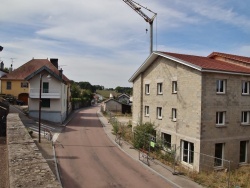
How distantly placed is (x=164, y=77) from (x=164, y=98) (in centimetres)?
194

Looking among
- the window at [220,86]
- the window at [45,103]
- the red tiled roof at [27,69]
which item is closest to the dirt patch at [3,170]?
the window at [220,86]

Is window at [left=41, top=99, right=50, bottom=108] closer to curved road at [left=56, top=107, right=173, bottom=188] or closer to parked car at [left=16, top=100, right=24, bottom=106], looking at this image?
parked car at [left=16, top=100, right=24, bottom=106]

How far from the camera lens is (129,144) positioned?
2841 cm

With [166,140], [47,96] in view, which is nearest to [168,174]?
[166,140]

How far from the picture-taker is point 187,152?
74.8 feet

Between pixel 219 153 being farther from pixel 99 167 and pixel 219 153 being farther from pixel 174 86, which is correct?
pixel 99 167

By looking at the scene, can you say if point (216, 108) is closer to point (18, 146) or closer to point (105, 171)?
point (105, 171)

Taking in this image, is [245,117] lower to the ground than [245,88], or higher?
lower

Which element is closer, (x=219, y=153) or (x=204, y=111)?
(x=204, y=111)

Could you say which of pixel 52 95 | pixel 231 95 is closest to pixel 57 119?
pixel 52 95

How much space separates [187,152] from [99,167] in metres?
7.23

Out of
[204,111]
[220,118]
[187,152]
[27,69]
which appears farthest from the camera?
[27,69]

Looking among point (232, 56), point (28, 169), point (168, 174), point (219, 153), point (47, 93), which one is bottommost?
point (168, 174)

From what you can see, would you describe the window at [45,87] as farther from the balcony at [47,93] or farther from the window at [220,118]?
the window at [220,118]
